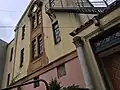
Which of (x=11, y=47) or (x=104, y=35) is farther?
(x=11, y=47)

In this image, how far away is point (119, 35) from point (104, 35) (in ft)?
2.30

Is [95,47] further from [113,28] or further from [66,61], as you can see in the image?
[66,61]

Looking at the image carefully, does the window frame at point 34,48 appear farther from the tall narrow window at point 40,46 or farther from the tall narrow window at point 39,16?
the tall narrow window at point 39,16

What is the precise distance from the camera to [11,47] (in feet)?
65.0

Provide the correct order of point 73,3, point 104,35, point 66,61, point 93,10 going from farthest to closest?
point 73,3 → point 93,10 → point 66,61 → point 104,35

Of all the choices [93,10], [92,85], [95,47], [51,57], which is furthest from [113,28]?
[51,57]

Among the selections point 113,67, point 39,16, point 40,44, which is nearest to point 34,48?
point 40,44

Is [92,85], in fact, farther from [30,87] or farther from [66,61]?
[30,87]

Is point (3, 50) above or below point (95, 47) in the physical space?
above

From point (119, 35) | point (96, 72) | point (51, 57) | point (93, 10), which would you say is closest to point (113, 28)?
point (119, 35)

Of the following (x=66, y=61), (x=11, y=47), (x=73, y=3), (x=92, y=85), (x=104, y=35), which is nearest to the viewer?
(x=92, y=85)

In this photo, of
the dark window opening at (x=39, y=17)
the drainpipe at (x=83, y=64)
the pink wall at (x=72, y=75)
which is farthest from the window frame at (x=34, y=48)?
the drainpipe at (x=83, y=64)

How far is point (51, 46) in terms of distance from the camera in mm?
11750

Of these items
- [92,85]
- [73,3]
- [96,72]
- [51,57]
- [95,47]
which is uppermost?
[73,3]
